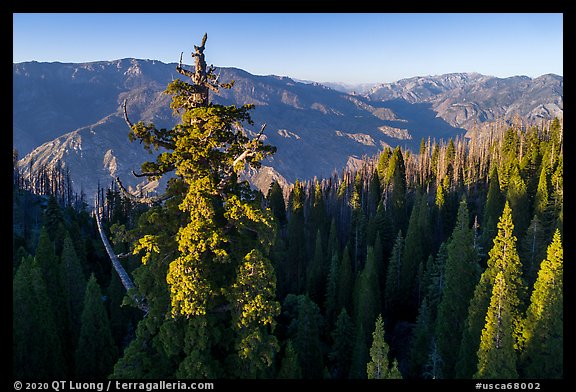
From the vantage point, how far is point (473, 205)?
82.1 metres

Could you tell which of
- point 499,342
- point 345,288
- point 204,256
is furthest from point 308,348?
point 204,256

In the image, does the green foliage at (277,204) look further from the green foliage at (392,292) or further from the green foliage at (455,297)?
the green foliage at (455,297)

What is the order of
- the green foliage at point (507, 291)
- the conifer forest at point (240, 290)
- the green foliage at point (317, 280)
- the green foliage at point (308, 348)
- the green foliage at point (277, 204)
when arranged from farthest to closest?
1. the green foliage at point (277, 204)
2. the green foliage at point (317, 280)
3. the green foliage at point (308, 348)
4. the green foliage at point (507, 291)
5. the conifer forest at point (240, 290)

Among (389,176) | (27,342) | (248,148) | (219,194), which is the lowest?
(27,342)

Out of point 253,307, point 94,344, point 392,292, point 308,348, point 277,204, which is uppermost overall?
point 253,307

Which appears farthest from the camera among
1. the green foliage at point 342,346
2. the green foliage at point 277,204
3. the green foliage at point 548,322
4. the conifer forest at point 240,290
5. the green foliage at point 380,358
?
the green foliage at point 277,204

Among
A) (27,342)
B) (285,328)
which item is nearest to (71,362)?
(27,342)

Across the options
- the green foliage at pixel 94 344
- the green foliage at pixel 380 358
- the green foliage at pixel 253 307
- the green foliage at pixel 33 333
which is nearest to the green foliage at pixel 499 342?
the green foliage at pixel 380 358

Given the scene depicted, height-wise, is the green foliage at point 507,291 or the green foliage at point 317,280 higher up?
the green foliage at point 507,291

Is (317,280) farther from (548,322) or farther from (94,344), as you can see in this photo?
(548,322)

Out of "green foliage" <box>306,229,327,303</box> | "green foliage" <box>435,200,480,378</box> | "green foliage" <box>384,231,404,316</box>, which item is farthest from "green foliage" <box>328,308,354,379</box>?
"green foliage" <box>306,229,327,303</box>
